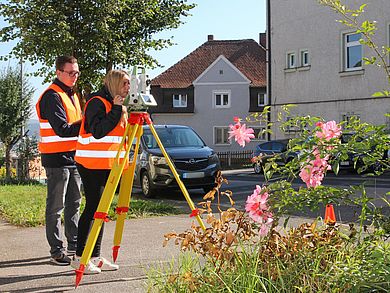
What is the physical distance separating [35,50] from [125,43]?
345 cm

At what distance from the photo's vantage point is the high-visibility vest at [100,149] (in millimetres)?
6008

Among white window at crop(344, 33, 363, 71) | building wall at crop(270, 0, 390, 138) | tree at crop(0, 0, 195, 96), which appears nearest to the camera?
tree at crop(0, 0, 195, 96)

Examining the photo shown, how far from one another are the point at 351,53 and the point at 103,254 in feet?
74.1

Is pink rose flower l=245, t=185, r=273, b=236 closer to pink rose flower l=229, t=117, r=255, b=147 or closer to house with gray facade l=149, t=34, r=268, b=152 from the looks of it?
pink rose flower l=229, t=117, r=255, b=147

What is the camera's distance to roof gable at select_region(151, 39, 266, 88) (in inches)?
2190

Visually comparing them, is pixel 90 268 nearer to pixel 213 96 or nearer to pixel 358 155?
pixel 358 155

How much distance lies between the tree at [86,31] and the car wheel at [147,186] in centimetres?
832

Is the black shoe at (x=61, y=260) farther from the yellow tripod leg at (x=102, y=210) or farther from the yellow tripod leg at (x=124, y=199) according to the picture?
the yellow tripod leg at (x=102, y=210)

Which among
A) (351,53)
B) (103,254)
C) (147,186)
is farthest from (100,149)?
(351,53)

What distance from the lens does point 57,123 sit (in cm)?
646

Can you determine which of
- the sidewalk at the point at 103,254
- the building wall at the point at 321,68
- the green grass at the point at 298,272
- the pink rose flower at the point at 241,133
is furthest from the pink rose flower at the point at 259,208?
the building wall at the point at 321,68

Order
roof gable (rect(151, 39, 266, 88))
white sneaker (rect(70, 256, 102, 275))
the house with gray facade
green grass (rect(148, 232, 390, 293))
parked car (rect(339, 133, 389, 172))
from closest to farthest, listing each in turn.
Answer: green grass (rect(148, 232, 390, 293)) < parked car (rect(339, 133, 389, 172)) < white sneaker (rect(70, 256, 102, 275)) < the house with gray facade < roof gable (rect(151, 39, 266, 88))

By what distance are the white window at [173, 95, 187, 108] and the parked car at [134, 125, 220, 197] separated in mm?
39688

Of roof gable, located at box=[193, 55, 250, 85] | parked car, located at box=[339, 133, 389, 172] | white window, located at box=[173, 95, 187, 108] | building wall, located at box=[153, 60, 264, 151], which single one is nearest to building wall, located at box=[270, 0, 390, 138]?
parked car, located at box=[339, 133, 389, 172]
